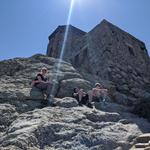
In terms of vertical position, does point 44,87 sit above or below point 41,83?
below

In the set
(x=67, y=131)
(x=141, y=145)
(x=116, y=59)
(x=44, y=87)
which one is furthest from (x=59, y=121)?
(x=116, y=59)

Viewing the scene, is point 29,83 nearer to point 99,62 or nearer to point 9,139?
point 9,139

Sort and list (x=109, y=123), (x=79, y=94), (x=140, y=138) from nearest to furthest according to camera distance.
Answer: (x=140, y=138), (x=109, y=123), (x=79, y=94)

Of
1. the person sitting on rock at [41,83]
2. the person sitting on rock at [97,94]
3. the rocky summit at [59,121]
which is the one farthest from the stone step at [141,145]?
the person sitting on rock at [41,83]

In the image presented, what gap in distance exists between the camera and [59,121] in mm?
10125

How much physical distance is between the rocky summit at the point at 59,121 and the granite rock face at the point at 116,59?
4.16 metres

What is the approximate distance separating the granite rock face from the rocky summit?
416 centimetres

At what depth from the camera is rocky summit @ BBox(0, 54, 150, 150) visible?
8.70 meters

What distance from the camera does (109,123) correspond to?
35.9 feet

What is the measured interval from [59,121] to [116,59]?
1213cm

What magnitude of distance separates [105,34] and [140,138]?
14.0m

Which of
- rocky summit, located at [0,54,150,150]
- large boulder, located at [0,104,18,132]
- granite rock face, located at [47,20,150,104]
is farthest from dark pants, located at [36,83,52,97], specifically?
granite rock face, located at [47,20,150,104]

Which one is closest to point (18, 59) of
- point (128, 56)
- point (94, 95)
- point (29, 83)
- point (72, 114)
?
point (29, 83)

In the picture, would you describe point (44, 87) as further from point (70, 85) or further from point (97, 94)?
point (97, 94)
